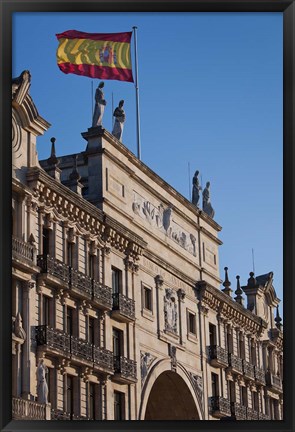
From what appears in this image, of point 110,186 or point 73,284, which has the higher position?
point 110,186

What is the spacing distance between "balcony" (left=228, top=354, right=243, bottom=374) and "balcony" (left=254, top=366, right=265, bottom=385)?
2259 mm

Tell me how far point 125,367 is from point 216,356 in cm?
909

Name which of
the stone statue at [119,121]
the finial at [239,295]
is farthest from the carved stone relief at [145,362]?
the finial at [239,295]

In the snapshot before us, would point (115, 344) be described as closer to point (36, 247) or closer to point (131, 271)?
point (131, 271)

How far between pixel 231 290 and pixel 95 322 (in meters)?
16.1

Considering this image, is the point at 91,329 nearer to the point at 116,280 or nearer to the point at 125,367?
the point at 125,367

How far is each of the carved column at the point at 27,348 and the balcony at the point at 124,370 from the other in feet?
19.0

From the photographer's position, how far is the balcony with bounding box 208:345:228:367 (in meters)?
43.6

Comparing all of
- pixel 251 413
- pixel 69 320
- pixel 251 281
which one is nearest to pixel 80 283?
pixel 69 320

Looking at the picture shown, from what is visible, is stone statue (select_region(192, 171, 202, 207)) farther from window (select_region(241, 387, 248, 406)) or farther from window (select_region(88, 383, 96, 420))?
window (select_region(88, 383, 96, 420))

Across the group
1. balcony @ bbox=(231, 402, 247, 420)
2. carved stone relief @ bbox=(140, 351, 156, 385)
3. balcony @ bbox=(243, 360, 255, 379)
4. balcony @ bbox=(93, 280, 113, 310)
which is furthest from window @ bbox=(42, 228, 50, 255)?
balcony @ bbox=(243, 360, 255, 379)

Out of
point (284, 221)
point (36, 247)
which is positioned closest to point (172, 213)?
point (36, 247)

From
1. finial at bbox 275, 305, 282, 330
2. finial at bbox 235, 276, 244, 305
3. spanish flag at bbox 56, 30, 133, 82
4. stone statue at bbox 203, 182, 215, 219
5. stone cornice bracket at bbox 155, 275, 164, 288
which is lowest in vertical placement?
stone cornice bracket at bbox 155, 275, 164, 288

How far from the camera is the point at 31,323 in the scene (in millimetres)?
29953
